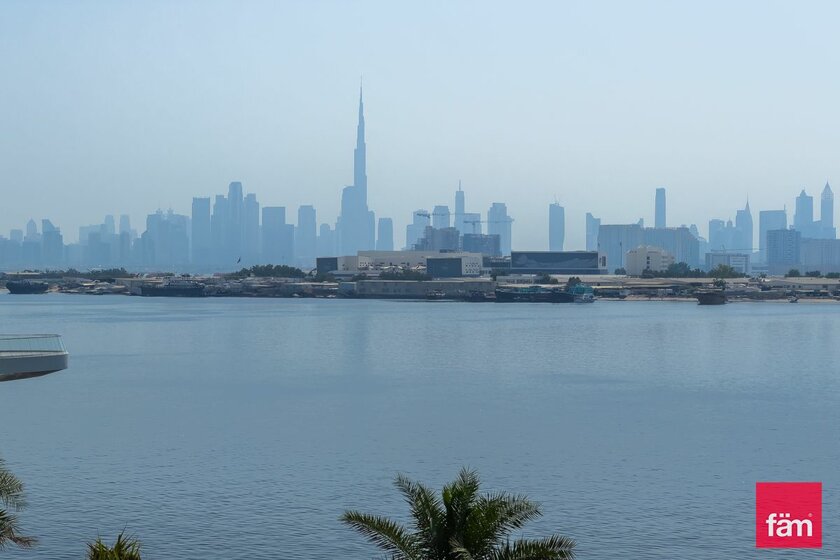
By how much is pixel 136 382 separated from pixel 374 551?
913 inches

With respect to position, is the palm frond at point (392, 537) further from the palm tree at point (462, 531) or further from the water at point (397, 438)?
the water at point (397, 438)

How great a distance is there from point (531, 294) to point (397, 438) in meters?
95.2

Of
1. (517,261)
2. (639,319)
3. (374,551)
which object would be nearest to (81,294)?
(517,261)

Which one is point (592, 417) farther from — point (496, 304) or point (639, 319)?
point (496, 304)

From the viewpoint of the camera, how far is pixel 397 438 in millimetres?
26312

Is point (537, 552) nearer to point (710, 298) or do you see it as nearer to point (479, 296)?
point (710, 298)

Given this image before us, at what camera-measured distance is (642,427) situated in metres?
28.5

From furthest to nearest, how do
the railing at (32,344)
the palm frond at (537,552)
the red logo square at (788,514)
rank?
the railing at (32,344) < the red logo square at (788,514) < the palm frond at (537,552)

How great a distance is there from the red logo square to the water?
0.93ft

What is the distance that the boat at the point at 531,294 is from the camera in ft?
392

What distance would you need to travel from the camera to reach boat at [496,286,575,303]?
392 feet

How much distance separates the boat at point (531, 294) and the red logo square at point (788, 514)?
98.1m

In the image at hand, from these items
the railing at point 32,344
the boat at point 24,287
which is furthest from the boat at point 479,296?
the railing at point 32,344

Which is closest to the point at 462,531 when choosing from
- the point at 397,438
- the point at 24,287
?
the point at 397,438
